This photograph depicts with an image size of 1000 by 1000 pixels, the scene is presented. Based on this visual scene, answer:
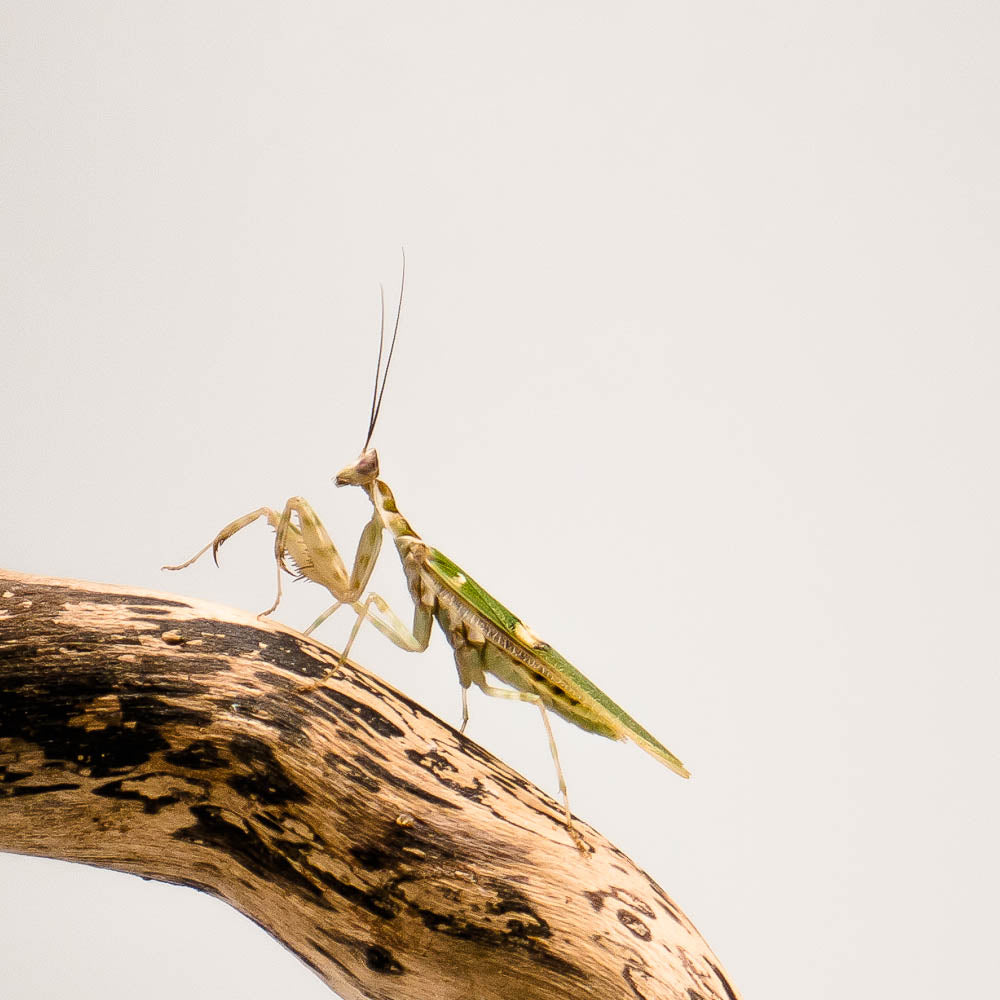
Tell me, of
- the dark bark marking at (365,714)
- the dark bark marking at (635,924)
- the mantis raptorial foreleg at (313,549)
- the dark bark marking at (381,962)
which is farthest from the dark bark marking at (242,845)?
the dark bark marking at (635,924)

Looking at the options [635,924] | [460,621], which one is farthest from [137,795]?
[635,924]

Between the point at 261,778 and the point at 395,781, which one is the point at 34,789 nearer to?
the point at 261,778

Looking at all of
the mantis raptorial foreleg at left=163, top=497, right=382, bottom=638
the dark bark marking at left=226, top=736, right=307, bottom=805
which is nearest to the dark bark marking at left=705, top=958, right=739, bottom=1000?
the dark bark marking at left=226, top=736, right=307, bottom=805

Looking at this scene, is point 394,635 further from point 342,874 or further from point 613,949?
point 613,949

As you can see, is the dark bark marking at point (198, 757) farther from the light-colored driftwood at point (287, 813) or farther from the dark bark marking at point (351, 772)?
the dark bark marking at point (351, 772)

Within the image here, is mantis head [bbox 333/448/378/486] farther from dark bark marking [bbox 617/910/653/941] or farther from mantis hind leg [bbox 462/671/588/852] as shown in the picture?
dark bark marking [bbox 617/910/653/941]

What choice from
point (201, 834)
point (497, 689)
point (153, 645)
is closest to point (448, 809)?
point (497, 689)
